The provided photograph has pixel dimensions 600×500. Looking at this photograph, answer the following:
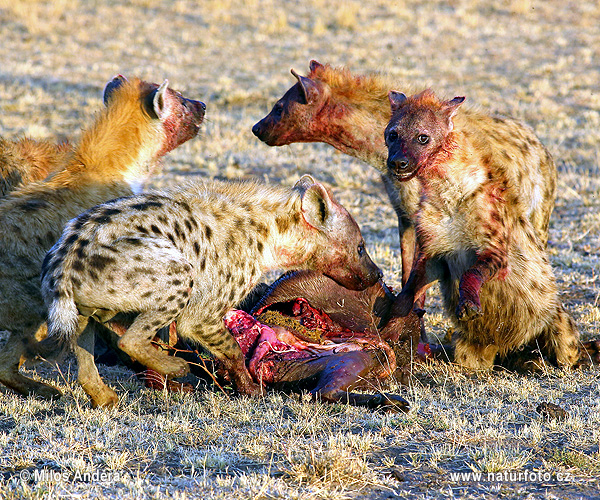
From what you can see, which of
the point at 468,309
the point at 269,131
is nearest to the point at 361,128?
the point at 269,131

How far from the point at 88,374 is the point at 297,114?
238 cm

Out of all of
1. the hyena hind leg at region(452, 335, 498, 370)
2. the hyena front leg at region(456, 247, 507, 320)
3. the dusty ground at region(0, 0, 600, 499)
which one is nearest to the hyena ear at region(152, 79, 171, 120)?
the dusty ground at region(0, 0, 600, 499)

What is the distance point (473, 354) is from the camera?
5203 mm

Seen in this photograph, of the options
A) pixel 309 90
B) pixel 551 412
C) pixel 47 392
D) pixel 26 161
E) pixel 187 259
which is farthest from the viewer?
pixel 26 161

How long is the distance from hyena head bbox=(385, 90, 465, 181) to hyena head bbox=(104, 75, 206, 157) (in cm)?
162

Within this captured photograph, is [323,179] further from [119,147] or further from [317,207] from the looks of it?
[317,207]

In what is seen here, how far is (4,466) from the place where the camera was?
11.0 ft

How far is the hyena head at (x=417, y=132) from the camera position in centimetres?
475

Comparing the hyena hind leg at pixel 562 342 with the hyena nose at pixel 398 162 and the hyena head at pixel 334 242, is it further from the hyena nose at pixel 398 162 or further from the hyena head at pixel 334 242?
the hyena nose at pixel 398 162

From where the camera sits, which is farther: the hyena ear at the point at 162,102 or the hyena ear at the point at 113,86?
the hyena ear at the point at 113,86

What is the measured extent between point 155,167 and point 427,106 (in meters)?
2.11

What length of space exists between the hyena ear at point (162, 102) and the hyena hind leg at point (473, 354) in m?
2.64

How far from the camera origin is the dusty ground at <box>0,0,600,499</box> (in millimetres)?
3340

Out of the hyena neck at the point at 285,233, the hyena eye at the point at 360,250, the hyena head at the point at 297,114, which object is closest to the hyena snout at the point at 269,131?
the hyena head at the point at 297,114
